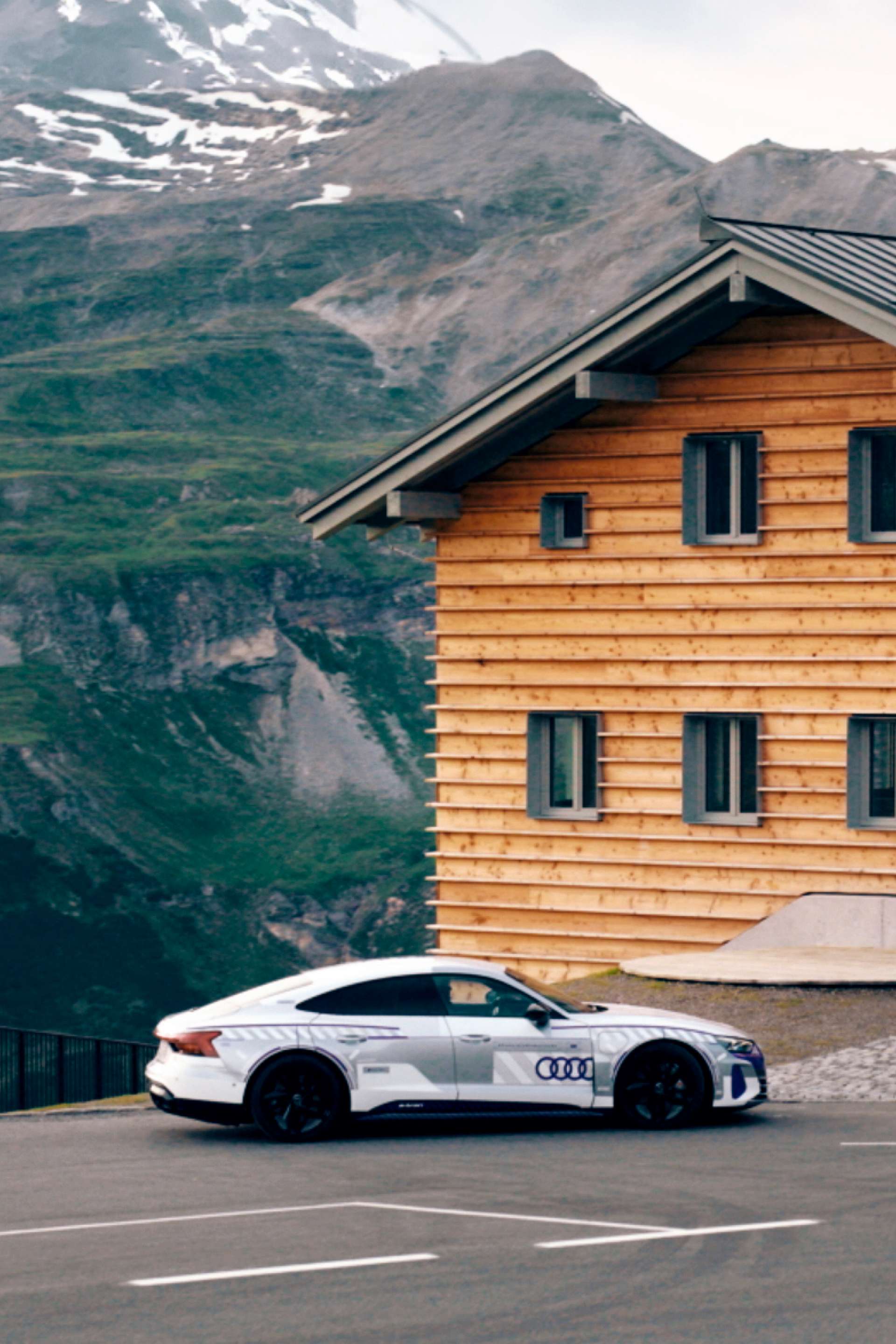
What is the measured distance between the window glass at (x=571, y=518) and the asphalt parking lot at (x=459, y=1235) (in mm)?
12121

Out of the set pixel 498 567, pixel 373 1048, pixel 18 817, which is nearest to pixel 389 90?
pixel 18 817

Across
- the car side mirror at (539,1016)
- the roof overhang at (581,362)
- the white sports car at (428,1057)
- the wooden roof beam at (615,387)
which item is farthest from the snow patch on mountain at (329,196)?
the car side mirror at (539,1016)

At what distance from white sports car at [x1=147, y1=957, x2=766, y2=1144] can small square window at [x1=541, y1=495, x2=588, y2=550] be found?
1197 cm

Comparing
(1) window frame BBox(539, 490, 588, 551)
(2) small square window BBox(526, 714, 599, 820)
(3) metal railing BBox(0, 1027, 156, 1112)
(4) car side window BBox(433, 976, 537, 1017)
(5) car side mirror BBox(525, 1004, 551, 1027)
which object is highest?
(1) window frame BBox(539, 490, 588, 551)

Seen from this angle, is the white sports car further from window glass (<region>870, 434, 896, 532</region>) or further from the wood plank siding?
window glass (<region>870, 434, 896, 532</region>)

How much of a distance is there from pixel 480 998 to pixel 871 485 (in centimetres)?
1142

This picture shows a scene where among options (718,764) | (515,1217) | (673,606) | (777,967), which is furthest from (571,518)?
(515,1217)

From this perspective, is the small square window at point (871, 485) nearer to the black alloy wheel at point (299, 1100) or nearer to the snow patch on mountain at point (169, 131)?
the black alloy wheel at point (299, 1100)

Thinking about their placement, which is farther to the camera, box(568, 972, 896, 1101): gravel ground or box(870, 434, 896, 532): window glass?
box(870, 434, 896, 532): window glass

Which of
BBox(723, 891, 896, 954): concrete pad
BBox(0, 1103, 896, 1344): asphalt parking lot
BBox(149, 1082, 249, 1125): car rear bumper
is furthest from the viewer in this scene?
BBox(723, 891, 896, 954): concrete pad

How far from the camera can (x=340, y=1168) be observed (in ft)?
47.9

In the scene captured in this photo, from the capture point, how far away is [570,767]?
28047 mm

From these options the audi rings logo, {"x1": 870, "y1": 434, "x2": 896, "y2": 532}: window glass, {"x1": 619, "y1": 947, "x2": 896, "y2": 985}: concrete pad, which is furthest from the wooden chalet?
the audi rings logo

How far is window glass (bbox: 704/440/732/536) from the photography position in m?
26.6
